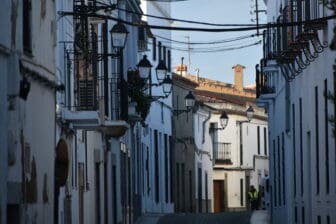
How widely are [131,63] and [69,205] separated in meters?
16.6

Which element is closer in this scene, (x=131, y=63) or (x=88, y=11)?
(x=88, y=11)

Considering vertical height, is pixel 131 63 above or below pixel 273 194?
above

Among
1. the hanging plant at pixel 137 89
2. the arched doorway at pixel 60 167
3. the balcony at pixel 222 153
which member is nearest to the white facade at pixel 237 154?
the balcony at pixel 222 153

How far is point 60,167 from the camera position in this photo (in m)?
24.5

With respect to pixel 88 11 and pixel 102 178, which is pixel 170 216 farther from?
pixel 88 11

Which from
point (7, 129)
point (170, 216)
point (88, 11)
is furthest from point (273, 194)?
point (7, 129)

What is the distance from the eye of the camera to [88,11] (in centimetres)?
2623

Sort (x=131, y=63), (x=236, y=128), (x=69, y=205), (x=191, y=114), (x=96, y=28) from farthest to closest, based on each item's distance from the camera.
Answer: (x=236, y=128), (x=191, y=114), (x=131, y=63), (x=96, y=28), (x=69, y=205)

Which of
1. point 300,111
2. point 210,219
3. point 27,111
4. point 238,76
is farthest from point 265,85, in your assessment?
point 238,76

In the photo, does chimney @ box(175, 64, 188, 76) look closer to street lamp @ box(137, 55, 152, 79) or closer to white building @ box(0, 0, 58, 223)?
street lamp @ box(137, 55, 152, 79)

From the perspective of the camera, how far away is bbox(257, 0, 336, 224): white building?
78.7 ft

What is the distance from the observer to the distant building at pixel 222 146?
61781 mm

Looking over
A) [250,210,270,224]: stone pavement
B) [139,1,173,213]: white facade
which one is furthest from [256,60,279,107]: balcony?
[139,1,173,213]: white facade

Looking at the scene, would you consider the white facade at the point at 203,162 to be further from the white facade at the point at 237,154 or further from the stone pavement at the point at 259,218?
the stone pavement at the point at 259,218
